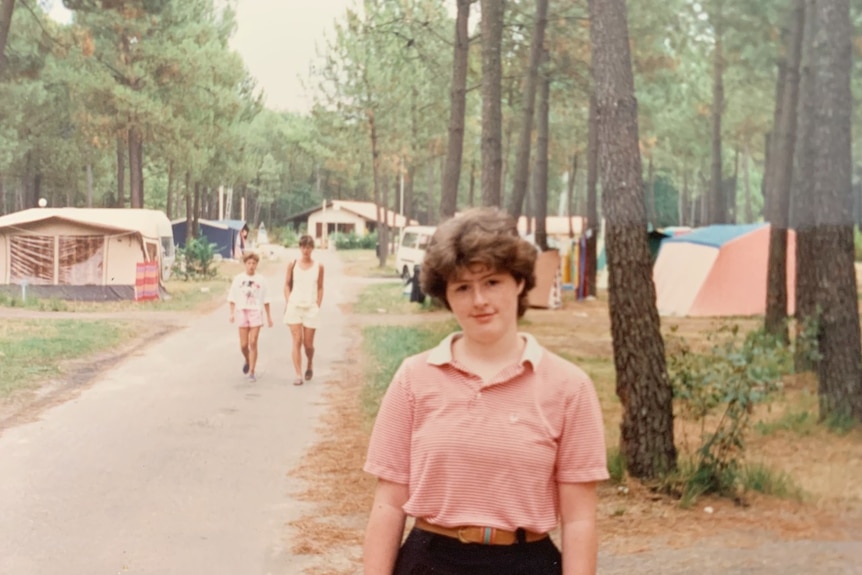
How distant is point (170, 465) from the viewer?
4633mm

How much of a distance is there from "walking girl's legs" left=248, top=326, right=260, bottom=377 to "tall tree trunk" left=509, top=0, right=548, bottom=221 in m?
1.74

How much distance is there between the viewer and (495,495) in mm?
1703

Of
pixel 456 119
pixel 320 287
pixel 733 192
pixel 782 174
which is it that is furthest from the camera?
pixel 733 192

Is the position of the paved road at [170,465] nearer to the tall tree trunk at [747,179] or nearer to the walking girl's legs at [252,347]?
the walking girl's legs at [252,347]

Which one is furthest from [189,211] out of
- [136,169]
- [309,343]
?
[309,343]

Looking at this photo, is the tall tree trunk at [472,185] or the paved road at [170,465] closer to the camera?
the paved road at [170,465]

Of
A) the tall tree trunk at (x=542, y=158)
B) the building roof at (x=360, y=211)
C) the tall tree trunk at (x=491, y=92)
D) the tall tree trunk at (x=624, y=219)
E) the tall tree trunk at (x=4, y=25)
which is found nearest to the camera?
the tall tree trunk at (x=624, y=219)

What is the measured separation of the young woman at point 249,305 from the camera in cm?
586

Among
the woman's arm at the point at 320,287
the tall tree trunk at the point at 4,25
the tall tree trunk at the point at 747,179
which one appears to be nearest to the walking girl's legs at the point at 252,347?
the woman's arm at the point at 320,287

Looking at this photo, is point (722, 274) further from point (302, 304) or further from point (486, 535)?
point (486, 535)

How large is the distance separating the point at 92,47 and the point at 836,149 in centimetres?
379

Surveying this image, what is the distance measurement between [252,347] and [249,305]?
0.40m

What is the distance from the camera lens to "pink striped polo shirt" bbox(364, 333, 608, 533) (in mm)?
1700

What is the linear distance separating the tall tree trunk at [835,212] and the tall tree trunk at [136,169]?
11.4 feet
